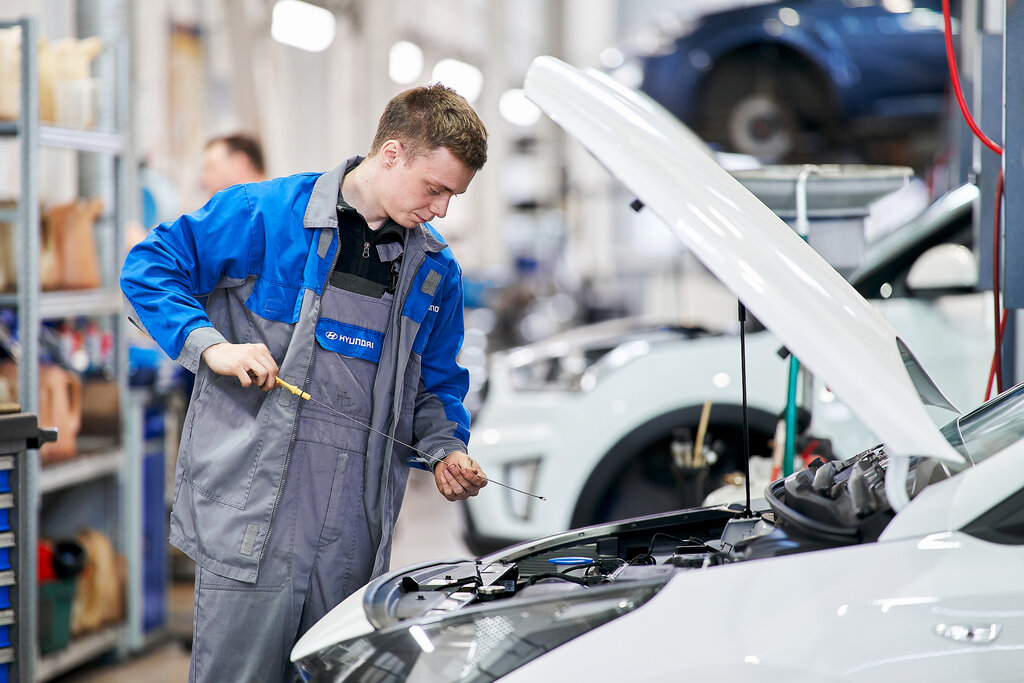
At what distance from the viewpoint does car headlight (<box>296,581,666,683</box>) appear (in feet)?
4.91

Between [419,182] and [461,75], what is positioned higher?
[461,75]

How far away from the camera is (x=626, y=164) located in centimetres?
157

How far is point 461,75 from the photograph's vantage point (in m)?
13.3

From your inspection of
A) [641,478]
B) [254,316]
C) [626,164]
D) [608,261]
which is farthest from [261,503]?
[608,261]

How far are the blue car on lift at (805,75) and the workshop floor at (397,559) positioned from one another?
10.8ft

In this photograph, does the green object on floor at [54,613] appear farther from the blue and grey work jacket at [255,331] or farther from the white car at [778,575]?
the white car at [778,575]

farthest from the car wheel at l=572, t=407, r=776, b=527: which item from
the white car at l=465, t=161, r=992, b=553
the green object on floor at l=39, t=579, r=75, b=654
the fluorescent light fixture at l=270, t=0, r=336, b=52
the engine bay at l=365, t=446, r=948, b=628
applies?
the fluorescent light fixture at l=270, t=0, r=336, b=52

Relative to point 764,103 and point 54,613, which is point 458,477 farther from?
point 764,103

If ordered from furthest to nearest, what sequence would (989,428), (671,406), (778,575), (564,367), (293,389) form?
(564,367)
(671,406)
(293,389)
(989,428)
(778,575)

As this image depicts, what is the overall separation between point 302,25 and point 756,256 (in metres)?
8.51

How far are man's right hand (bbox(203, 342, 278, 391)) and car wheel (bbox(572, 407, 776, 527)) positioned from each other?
2096mm

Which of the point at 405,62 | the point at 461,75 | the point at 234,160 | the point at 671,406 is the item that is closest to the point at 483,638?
the point at 671,406

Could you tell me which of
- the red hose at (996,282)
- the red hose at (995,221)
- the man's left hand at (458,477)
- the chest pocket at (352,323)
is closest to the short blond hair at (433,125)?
the chest pocket at (352,323)

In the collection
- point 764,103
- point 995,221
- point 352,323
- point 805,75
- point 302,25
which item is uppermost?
→ point 302,25
